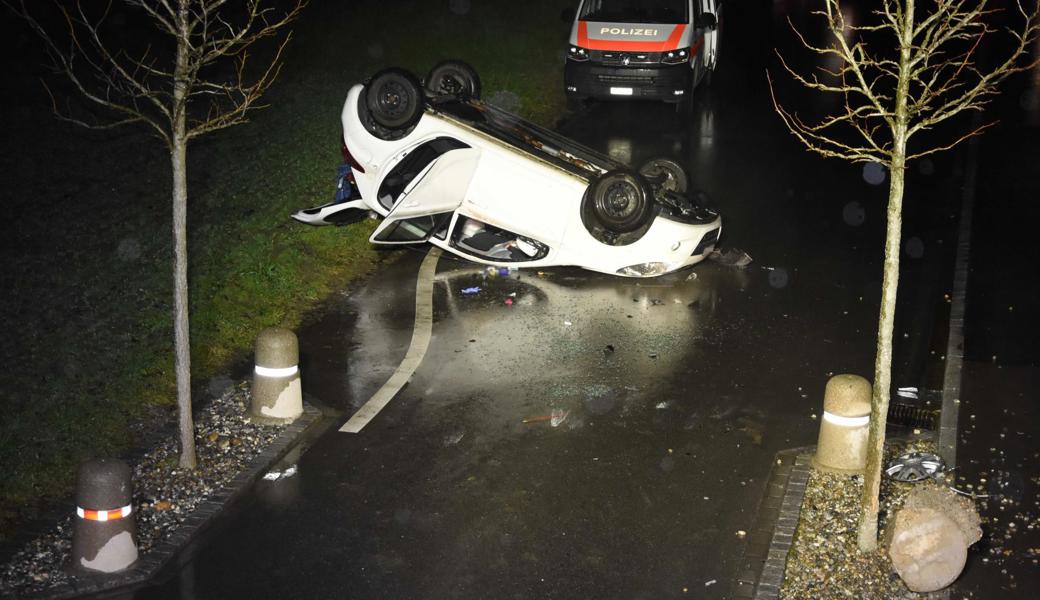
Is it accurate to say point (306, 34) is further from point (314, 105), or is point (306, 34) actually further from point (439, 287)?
point (439, 287)

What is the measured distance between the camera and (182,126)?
7.63 m

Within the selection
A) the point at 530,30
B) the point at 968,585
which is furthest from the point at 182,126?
the point at 530,30

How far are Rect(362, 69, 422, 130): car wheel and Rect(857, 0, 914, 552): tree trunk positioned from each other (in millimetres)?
6069

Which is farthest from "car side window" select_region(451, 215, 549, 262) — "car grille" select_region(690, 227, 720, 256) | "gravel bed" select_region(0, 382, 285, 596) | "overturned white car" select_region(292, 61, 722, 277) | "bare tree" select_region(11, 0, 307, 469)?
"gravel bed" select_region(0, 382, 285, 596)

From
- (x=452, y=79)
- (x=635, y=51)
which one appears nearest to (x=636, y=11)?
(x=635, y=51)

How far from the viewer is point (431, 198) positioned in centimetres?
1130

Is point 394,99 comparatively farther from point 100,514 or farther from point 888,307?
point 888,307

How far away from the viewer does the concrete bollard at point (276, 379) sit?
880 cm

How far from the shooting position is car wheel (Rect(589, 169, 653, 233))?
11.1 metres

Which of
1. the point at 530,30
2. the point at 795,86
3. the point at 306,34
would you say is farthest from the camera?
the point at 530,30

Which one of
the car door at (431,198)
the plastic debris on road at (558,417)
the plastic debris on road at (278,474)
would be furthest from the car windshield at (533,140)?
the plastic debris on road at (278,474)

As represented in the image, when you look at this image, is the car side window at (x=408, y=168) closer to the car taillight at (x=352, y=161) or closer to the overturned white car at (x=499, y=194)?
the overturned white car at (x=499, y=194)

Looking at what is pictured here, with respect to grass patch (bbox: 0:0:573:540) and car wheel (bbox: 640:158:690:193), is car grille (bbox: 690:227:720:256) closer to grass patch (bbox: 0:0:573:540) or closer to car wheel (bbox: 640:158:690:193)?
car wheel (bbox: 640:158:690:193)

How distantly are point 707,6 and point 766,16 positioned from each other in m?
12.3
